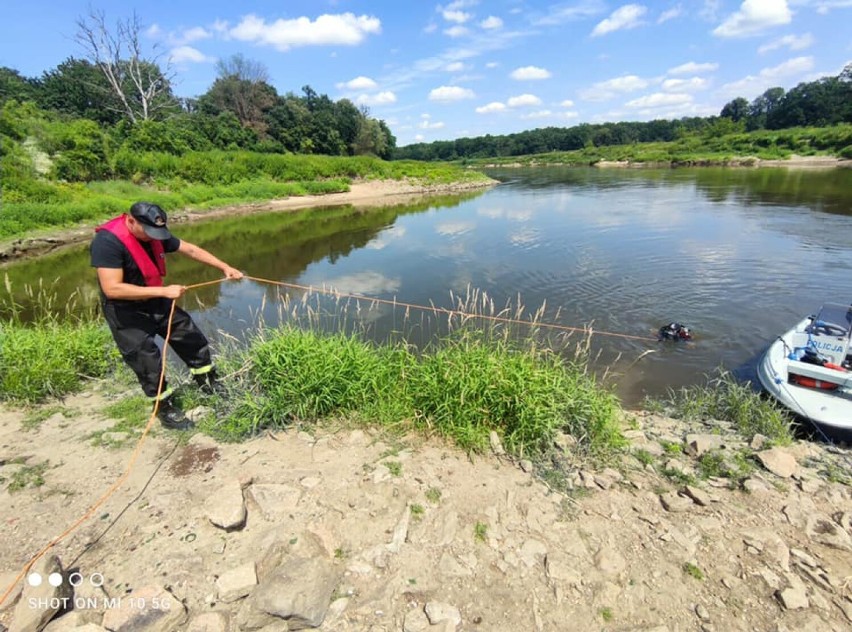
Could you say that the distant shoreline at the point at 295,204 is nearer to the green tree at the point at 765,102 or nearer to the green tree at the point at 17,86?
the green tree at the point at 17,86

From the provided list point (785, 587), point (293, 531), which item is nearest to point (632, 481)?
point (785, 587)

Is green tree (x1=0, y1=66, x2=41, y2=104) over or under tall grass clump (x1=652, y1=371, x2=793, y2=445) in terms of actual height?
over

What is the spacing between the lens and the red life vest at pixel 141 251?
4.21 m

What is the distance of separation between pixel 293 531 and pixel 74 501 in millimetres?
1950

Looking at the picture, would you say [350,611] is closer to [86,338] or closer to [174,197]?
[86,338]

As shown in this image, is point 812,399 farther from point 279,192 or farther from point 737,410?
point 279,192

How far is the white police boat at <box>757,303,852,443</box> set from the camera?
559 cm

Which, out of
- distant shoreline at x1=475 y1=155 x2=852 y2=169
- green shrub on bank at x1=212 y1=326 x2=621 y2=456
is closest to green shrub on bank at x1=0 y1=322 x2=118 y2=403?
green shrub on bank at x1=212 y1=326 x2=621 y2=456

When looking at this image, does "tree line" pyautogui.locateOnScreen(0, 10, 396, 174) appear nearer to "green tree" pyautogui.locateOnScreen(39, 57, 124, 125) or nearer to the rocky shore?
"green tree" pyautogui.locateOnScreen(39, 57, 124, 125)

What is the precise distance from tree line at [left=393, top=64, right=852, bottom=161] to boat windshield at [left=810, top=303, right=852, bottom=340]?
10600 centimetres

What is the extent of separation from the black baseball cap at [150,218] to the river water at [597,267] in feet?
13.4

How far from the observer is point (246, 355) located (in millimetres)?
5516

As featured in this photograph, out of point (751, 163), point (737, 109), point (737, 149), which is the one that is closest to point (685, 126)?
point (737, 109)

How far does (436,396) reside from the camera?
494 centimetres
